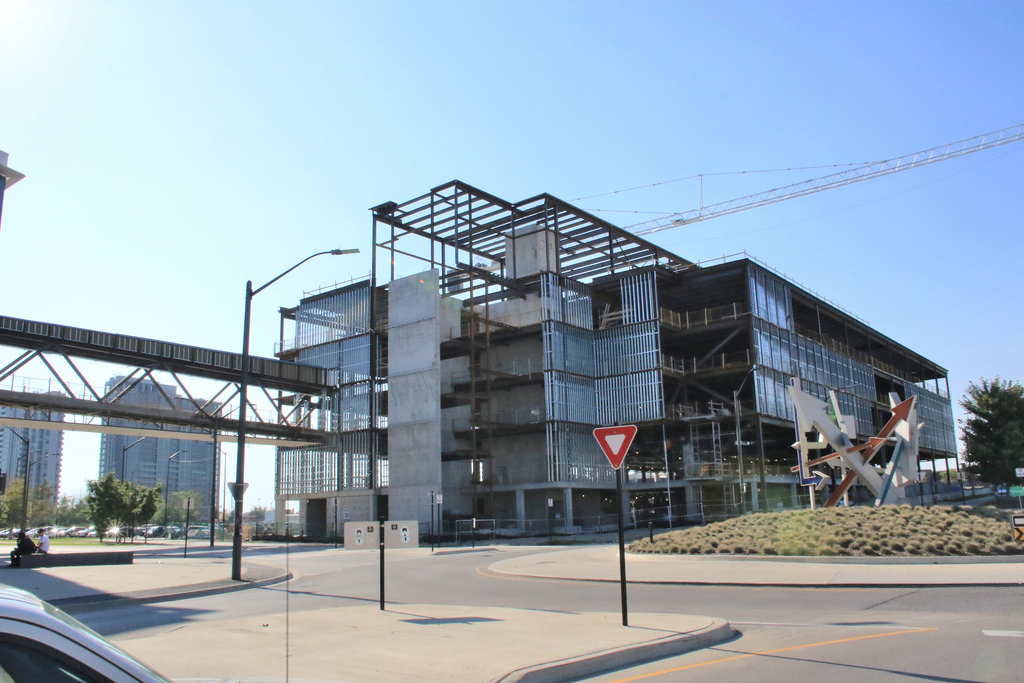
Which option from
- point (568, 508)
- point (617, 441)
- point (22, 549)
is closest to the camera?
point (617, 441)

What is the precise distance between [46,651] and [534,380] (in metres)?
64.3

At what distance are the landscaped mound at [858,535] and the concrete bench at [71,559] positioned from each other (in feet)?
61.2

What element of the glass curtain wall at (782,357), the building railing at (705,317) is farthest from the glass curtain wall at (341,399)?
the glass curtain wall at (782,357)

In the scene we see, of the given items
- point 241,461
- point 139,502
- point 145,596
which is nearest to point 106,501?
point 139,502

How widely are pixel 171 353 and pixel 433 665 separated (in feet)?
155

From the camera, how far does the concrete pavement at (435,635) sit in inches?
357

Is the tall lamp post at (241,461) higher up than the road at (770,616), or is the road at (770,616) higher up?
the tall lamp post at (241,461)

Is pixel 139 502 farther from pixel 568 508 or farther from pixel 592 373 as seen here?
pixel 592 373

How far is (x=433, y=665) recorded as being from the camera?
9.24m

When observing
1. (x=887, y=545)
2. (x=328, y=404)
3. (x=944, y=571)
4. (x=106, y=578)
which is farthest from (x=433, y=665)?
(x=328, y=404)

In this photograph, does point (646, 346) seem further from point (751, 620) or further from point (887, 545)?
point (751, 620)

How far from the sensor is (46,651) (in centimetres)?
242

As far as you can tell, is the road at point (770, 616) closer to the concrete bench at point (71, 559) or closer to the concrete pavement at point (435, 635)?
the concrete pavement at point (435, 635)

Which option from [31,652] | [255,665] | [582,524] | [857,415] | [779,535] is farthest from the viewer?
[857,415]
